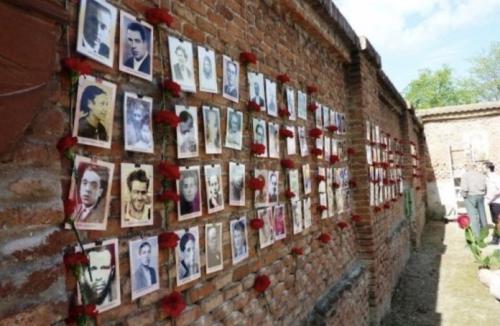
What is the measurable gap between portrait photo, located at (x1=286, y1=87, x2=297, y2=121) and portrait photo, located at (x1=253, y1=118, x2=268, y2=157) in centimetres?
47

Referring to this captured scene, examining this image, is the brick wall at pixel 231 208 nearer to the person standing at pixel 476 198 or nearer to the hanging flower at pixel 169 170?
the hanging flower at pixel 169 170

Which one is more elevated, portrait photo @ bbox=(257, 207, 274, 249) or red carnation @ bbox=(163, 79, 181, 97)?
red carnation @ bbox=(163, 79, 181, 97)

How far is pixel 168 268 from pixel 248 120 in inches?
42.6

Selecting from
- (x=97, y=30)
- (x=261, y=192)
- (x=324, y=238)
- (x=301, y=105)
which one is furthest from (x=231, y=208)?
(x=324, y=238)

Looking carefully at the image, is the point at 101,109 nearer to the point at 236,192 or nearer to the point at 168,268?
the point at 168,268

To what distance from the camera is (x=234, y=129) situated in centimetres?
224

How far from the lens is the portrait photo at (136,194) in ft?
4.84

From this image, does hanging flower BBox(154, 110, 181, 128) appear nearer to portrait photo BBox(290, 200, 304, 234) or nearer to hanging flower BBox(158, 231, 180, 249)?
hanging flower BBox(158, 231, 180, 249)

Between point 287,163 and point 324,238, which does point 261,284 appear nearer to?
point 287,163

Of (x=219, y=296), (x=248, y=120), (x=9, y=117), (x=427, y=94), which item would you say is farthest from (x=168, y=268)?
(x=427, y=94)

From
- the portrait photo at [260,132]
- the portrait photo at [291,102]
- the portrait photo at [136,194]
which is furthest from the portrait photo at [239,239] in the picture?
the portrait photo at [291,102]

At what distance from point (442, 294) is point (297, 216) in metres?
4.32

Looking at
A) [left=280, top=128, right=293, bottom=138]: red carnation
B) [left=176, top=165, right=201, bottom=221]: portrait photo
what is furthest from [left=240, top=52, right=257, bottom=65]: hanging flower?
[left=176, top=165, right=201, bottom=221]: portrait photo

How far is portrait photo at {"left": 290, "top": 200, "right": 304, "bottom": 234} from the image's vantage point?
2990mm
